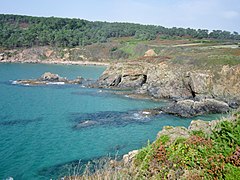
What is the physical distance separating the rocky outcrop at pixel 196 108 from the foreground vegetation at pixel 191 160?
29.1 m

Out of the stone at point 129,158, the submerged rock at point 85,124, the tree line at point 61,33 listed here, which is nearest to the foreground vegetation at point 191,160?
the stone at point 129,158

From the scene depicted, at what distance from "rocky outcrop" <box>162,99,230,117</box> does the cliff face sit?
606cm

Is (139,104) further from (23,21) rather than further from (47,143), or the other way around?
(23,21)

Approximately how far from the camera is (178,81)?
2152 inches

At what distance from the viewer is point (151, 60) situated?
2680 inches

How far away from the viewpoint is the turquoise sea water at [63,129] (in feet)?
76.7

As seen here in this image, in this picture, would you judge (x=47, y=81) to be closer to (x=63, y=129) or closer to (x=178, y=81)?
(x=178, y=81)

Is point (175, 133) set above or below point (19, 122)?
above

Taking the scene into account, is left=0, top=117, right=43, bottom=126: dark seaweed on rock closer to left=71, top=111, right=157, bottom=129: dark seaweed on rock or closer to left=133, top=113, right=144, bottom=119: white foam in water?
left=71, top=111, right=157, bottom=129: dark seaweed on rock

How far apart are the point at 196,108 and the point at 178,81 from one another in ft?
48.2

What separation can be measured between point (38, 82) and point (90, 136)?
4431 centimetres

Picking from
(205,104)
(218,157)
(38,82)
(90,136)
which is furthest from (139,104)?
(218,157)

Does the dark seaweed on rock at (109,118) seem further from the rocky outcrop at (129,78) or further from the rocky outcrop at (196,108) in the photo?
the rocky outcrop at (129,78)

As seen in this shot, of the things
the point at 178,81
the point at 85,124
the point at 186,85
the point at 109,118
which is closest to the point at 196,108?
the point at 109,118
